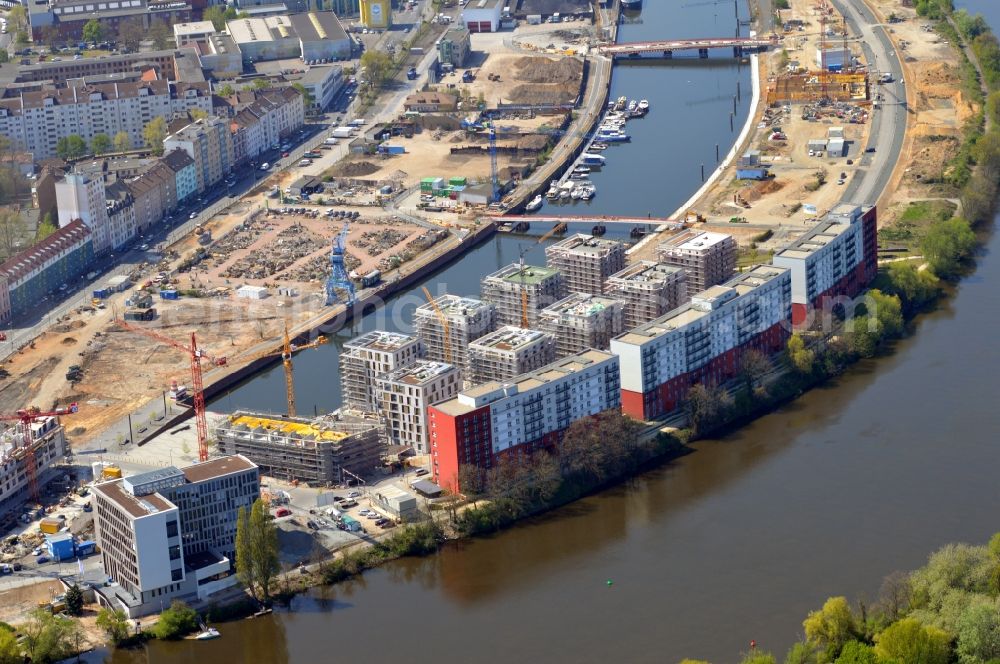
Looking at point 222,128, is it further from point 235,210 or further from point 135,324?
point 135,324

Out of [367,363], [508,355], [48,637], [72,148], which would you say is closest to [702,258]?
[508,355]

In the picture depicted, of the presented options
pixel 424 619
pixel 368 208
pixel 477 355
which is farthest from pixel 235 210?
pixel 424 619

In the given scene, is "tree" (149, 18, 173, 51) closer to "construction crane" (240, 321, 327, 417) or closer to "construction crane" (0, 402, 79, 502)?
"construction crane" (240, 321, 327, 417)

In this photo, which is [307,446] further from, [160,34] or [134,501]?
[160,34]

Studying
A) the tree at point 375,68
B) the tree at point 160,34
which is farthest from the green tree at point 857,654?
the tree at point 160,34

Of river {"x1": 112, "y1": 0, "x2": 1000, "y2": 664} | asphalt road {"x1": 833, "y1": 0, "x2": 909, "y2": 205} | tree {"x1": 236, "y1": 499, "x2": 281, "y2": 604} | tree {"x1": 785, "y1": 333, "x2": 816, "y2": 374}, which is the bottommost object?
river {"x1": 112, "y1": 0, "x2": 1000, "y2": 664}

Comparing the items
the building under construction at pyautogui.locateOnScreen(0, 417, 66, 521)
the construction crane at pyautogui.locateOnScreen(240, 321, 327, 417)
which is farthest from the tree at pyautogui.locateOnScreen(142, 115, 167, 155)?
the building under construction at pyautogui.locateOnScreen(0, 417, 66, 521)

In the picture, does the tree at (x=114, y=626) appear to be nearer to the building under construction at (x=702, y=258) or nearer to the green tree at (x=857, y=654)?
the green tree at (x=857, y=654)
